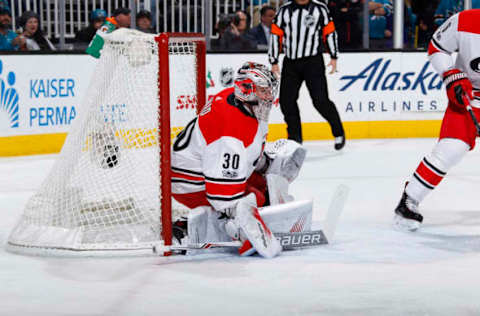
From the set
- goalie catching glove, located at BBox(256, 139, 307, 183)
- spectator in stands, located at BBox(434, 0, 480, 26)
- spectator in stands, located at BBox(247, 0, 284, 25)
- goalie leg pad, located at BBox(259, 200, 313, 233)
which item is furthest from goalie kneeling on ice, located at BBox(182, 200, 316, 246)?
spectator in stands, located at BBox(434, 0, 480, 26)

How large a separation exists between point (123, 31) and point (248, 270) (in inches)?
39.0

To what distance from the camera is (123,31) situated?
3.26 m

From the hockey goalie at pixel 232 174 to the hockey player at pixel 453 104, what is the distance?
1.95 ft

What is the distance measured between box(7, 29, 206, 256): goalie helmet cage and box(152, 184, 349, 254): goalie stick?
6 centimetres

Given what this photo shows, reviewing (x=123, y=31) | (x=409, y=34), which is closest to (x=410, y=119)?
(x=409, y=34)

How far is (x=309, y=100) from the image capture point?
23.8 feet

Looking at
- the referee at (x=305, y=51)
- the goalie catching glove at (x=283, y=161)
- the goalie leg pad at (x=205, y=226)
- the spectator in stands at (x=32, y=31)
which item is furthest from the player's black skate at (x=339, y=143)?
the goalie leg pad at (x=205, y=226)

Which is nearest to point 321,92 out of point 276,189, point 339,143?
A: point 339,143

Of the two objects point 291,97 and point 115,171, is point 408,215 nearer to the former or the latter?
point 115,171

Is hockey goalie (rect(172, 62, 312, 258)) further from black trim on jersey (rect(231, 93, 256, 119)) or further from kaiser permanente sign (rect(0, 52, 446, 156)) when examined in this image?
kaiser permanente sign (rect(0, 52, 446, 156))

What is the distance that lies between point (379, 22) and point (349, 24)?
0.32m

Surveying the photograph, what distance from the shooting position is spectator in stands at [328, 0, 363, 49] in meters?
7.46

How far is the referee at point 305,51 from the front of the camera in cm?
644

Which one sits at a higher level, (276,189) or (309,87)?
(309,87)
